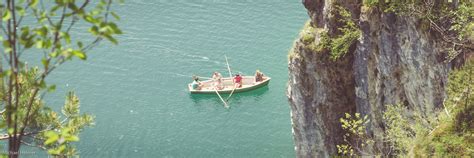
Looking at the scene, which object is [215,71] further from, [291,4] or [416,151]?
[416,151]

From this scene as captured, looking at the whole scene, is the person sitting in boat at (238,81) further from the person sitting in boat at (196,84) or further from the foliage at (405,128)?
the foliage at (405,128)

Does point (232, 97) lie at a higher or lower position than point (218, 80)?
lower

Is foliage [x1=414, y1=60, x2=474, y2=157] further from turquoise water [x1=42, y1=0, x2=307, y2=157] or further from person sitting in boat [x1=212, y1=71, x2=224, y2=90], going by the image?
person sitting in boat [x1=212, y1=71, x2=224, y2=90]

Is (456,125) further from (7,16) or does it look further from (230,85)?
(230,85)

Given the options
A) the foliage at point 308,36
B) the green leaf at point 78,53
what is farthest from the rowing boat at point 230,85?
the green leaf at point 78,53

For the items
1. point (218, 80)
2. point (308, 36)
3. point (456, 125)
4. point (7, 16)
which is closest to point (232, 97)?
point (218, 80)

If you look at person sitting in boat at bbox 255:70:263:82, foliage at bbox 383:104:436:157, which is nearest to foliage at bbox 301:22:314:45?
foliage at bbox 383:104:436:157

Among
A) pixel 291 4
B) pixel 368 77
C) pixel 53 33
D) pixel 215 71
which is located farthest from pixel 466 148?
pixel 291 4
